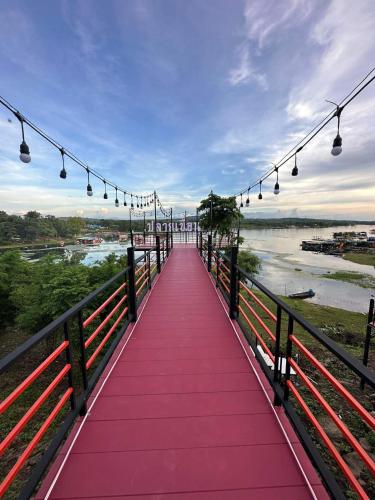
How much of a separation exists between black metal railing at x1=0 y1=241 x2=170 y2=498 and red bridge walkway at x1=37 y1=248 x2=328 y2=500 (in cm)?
17

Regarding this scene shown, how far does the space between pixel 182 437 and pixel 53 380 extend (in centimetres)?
112

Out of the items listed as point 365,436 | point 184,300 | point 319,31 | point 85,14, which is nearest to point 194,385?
point 184,300

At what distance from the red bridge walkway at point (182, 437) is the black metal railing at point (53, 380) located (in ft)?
0.55

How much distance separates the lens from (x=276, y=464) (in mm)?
1576

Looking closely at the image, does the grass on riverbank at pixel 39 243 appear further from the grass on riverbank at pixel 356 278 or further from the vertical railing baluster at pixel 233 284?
the vertical railing baluster at pixel 233 284

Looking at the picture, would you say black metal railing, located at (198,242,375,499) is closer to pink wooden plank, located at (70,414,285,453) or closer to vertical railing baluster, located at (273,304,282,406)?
vertical railing baluster, located at (273,304,282,406)

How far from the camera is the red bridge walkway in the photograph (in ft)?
4.71

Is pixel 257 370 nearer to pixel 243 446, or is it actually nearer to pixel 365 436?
pixel 243 446

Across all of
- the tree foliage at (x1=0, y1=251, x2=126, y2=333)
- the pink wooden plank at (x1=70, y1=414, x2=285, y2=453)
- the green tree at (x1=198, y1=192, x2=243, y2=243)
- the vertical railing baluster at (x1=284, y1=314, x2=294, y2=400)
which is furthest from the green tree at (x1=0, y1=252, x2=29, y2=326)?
the vertical railing baluster at (x1=284, y1=314, x2=294, y2=400)

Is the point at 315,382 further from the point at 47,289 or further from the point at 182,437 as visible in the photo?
the point at 47,289

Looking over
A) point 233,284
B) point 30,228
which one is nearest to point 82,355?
point 233,284

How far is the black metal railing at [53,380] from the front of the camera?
4.05 ft

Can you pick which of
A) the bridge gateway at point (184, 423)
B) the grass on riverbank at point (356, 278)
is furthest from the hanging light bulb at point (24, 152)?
the grass on riverbank at point (356, 278)

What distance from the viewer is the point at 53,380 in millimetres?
1884
